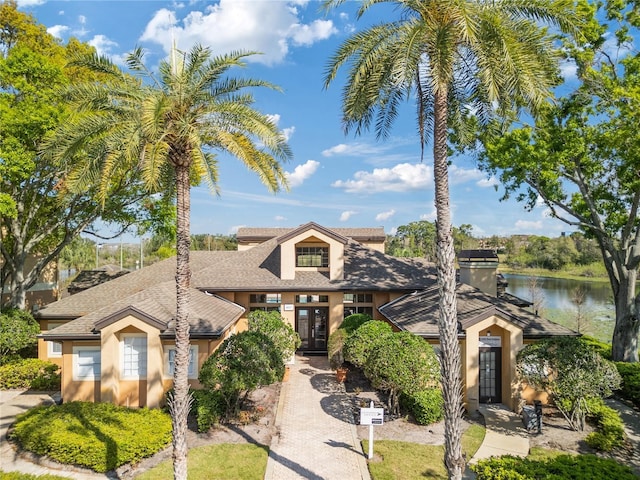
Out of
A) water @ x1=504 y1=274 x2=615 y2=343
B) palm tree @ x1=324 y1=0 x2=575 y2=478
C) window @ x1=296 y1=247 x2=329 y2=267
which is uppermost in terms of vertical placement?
palm tree @ x1=324 y1=0 x2=575 y2=478

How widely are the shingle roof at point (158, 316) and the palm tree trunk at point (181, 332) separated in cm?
509

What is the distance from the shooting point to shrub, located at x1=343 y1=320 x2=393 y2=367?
1450 centimetres

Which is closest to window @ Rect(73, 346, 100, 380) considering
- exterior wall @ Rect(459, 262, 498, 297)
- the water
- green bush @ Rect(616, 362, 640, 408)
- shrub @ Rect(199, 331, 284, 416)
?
shrub @ Rect(199, 331, 284, 416)

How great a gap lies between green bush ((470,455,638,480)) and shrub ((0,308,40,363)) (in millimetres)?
20143

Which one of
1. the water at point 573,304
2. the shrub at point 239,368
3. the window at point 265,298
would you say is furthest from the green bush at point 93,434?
the water at point 573,304

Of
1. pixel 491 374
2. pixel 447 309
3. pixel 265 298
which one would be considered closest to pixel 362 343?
pixel 491 374

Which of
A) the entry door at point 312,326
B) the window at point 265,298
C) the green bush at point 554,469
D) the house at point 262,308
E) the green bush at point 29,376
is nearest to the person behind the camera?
the green bush at point 554,469

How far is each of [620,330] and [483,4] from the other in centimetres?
1678

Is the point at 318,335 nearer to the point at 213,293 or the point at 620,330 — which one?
the point at 213,293

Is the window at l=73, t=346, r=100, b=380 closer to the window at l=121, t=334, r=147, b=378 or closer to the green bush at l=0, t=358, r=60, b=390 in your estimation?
the window at l=121, t=334, r=147, b=378

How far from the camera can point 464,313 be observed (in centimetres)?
1511

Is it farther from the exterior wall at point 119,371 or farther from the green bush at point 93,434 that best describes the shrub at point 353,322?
the green bush at point 93,434

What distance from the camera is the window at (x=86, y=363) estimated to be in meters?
14.1

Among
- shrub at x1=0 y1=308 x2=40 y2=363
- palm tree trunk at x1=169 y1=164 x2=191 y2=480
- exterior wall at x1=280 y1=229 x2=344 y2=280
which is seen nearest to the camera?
palm tree trunk at x1=169 y1=164 x2=191 y2=480
